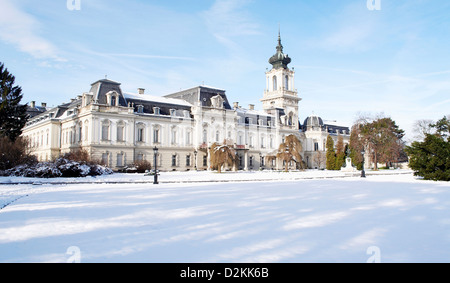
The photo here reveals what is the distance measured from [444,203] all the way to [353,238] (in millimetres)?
7003

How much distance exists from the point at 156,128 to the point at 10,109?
635 inches

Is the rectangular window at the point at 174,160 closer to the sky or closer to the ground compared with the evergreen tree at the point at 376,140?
closer to the ground

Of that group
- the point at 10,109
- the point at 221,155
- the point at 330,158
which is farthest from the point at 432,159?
the point at 10,109

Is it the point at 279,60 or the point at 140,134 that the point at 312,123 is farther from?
the point at 140,134

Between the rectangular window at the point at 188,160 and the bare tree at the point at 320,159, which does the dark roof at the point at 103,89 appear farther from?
the bare tree at the point at 320,159

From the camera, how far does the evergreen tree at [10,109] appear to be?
32.7 m

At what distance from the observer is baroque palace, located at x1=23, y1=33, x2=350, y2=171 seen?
1531 inches

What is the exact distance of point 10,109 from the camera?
33.5 metres

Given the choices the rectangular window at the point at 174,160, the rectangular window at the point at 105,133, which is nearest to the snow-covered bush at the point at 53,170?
the rectangular window at the point at 105,133

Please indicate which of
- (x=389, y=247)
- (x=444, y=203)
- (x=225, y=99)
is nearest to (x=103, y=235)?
(x=389, y=247)

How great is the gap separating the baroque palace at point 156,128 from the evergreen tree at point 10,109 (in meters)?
6.36
